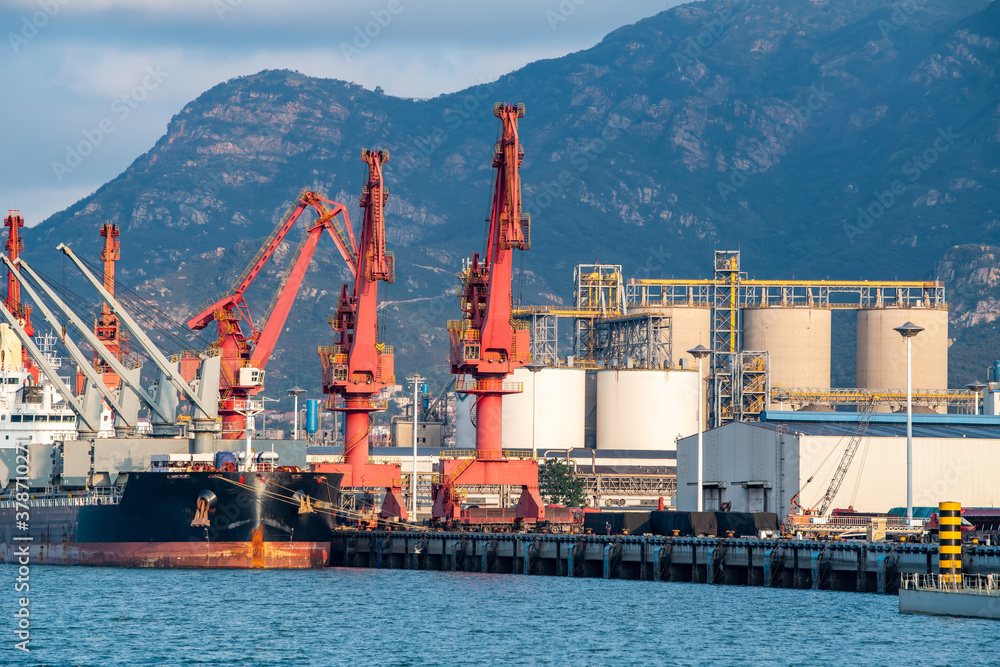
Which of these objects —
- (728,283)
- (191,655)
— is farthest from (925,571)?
(728,283)

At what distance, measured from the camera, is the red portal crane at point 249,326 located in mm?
100062

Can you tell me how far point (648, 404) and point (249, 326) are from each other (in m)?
45.5

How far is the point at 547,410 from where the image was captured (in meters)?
134

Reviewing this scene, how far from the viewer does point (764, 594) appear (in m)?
64.1

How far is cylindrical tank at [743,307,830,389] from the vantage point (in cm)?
14612

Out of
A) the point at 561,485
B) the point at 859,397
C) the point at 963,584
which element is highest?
the point at 859,397

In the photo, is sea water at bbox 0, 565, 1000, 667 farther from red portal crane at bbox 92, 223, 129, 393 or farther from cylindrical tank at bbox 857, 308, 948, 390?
cylindrical tank at bbox 857, 308, 948, 390

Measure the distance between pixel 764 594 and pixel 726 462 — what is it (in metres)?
28.9

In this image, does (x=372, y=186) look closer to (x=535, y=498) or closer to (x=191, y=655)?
(x=535, y=498)

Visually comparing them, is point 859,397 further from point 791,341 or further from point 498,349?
point 498,349

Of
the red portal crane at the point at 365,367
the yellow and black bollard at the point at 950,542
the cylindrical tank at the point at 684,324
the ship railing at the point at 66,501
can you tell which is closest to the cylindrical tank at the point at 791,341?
the cylindrical tank at the point at 684,324

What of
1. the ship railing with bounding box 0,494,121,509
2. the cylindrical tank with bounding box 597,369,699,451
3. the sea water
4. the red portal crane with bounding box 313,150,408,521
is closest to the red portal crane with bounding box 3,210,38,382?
the ship railing with bounding box 0,494,121,509

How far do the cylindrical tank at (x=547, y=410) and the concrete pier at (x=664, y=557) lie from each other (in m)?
46.0

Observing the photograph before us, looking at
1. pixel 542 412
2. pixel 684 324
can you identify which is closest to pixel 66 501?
pixel 542 412
